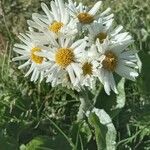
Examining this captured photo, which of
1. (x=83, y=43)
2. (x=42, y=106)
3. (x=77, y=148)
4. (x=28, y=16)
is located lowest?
(x=77, y=148)

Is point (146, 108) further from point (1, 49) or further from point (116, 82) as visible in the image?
point (1, 49)

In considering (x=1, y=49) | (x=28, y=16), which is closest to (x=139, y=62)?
(x=1, y=49)

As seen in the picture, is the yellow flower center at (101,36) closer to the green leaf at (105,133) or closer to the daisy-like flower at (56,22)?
the daisy-like flower at (56,22)

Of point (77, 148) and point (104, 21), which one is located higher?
point (104, 21)

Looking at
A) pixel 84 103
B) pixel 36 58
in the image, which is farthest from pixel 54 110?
pixel 36 58

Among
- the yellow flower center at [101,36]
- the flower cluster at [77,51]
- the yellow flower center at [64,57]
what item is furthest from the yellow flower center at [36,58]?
the yellow flower center at [101,36]

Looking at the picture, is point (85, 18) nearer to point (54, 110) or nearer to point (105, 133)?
point (105, 133)

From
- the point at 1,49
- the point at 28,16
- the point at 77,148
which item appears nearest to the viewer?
the point at 77,148
